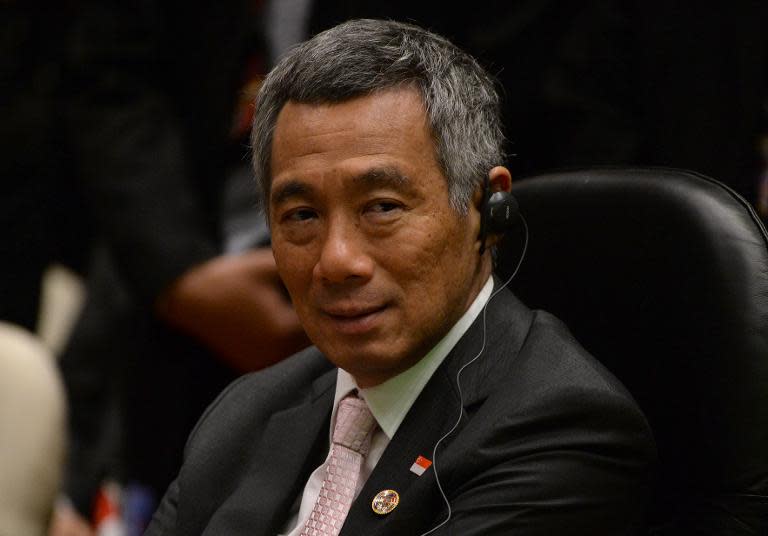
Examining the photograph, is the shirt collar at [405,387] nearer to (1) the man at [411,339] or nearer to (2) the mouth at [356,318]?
(1) the man at [411,339]

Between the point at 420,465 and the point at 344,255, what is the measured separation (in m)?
0.32

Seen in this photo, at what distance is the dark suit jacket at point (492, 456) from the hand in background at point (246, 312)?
791mm

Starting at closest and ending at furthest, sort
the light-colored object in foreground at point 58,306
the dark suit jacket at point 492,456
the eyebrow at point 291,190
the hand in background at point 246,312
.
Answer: the dark suit jacket at point 492,456 < the eyebrow at point 291,190 < the hand in background at point 246,312 < the light-colored object in foreground at point 58,306

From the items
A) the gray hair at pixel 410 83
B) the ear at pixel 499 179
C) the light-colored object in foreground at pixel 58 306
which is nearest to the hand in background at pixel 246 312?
the gray hair at pixel 410 83

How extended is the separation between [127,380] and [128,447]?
6.8 inches

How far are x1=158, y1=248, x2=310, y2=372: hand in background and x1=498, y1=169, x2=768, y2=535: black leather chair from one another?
984mm

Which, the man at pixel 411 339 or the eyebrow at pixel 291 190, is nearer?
the man at pixel 411 339

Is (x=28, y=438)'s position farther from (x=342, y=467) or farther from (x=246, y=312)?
(x=342, y=467)

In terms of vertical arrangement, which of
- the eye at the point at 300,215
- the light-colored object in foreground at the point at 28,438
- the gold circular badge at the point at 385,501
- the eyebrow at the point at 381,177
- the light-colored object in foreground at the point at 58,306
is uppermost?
the eyebrow at the point at 381,177

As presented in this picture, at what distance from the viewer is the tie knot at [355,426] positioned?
1.89m

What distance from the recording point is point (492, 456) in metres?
1.67

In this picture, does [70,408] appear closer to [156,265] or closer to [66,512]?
[66,512]

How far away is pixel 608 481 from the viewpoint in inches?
65.2

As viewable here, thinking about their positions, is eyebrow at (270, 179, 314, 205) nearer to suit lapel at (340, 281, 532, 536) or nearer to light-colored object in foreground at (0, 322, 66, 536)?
suit lapel at (340, 281, 532, 536)
